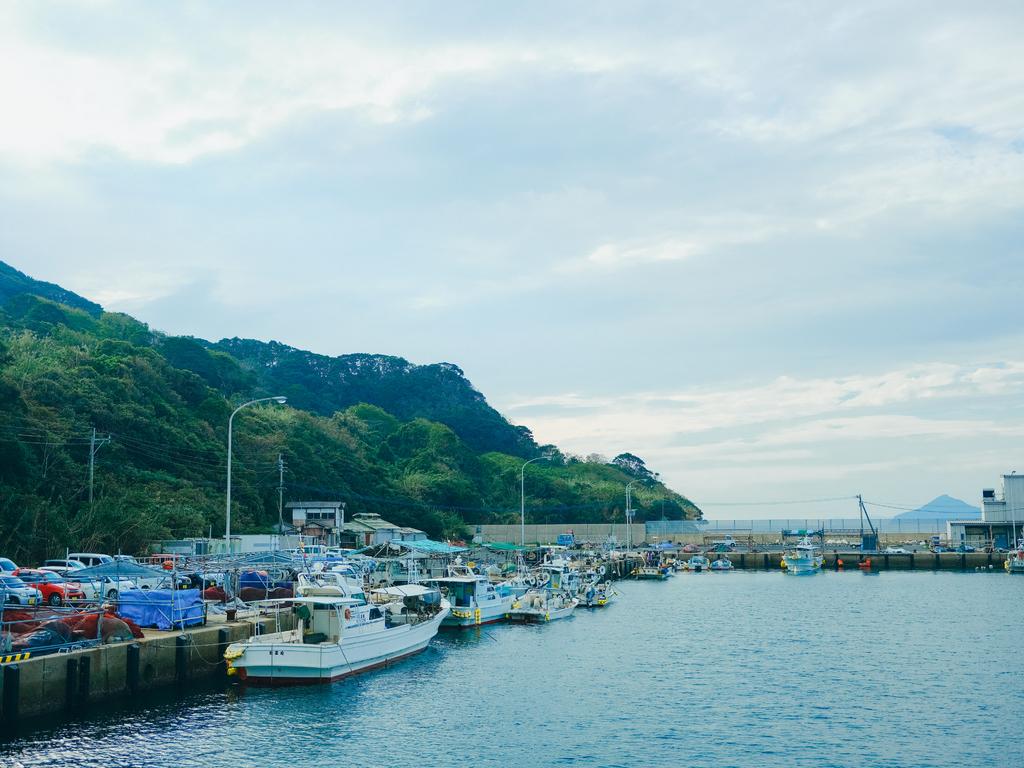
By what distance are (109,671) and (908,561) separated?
117322mm

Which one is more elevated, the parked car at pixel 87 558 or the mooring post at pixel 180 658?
the parked car at pixel 87 558

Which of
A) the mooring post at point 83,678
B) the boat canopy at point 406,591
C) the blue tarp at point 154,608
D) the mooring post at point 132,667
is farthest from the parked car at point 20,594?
the boat canopy at point 406,591

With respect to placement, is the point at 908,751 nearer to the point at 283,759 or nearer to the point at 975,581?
the point at 283,759

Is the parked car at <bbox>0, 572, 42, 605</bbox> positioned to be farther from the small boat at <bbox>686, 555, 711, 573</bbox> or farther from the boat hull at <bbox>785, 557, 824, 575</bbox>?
the small boat at <bbox>686, 555, 711, 573</bbox>

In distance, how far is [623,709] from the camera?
1515 inches

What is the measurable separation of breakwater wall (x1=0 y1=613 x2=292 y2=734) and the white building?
121 metres

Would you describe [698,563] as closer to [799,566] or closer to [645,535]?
[799,566]

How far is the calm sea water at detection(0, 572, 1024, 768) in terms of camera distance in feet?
101

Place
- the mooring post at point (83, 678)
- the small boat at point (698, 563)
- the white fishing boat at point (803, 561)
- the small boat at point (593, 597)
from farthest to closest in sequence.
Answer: the small boat at point (698, 563) → the white fishing boat at point (803, 561) → the small boat at point (593, 597) → the mooring post at point (83, 678)

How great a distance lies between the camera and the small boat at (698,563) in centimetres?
13050

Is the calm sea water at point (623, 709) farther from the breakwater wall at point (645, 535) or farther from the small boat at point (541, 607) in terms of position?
the breakwater wall at point (645, 535)

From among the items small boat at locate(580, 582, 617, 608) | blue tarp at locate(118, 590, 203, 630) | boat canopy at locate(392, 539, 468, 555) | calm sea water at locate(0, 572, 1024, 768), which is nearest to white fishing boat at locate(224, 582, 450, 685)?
calm sea water at locate(0, 572, 1024, 768)

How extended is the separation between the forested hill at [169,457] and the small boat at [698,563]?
1283 inches

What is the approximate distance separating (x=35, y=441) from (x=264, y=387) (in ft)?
408
